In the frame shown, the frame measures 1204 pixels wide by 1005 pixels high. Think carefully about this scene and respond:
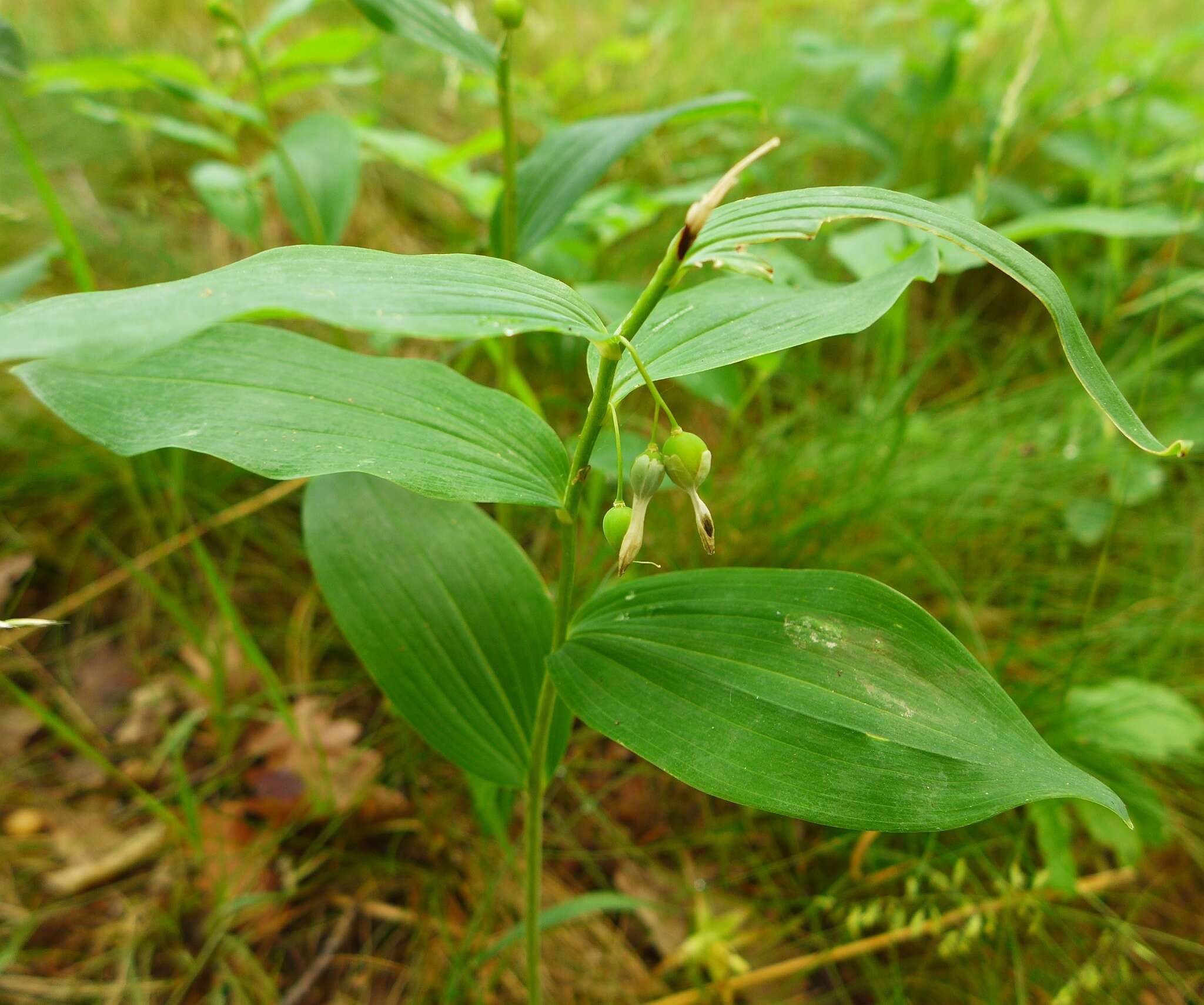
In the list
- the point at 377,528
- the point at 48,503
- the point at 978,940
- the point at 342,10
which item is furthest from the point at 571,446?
the point at 342,10

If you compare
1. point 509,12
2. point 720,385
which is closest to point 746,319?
point 720,385

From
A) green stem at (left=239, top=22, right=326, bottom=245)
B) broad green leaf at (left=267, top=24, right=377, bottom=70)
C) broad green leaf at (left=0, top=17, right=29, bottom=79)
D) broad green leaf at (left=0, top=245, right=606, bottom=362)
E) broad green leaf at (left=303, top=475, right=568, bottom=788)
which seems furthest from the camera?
broad green leaf at (left=267, top=24, right=377, bottom=70)

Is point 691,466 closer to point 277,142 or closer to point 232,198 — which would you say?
point 277,142

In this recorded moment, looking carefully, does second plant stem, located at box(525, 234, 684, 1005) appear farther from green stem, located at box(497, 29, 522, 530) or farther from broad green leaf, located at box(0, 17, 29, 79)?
broad green leaf, located at box(0, 17, 29, 79)

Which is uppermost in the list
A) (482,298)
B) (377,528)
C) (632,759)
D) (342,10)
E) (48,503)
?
(342,10)

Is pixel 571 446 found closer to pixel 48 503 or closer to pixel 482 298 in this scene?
pixel 482 298

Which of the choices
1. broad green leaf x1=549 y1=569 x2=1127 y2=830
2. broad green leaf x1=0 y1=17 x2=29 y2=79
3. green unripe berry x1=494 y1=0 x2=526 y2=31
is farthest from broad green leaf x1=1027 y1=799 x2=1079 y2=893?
broad green leaf x1=0 y1=17 x2=29 y2=79

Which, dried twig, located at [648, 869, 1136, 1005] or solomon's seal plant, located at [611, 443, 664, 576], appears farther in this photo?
dried twig, located at [648, 869, 1136, 1005]
